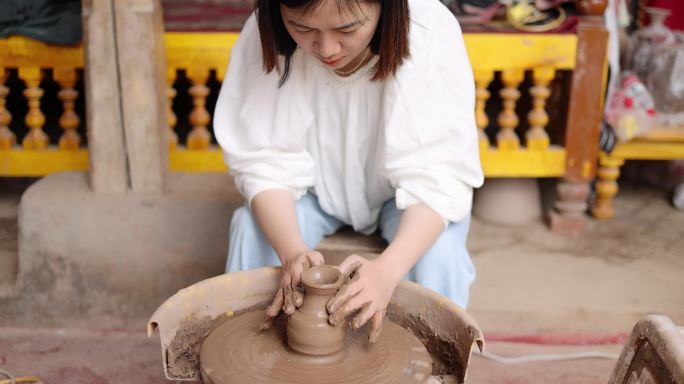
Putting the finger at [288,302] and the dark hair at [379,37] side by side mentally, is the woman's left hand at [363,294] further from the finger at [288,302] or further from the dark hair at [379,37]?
the dark hair at [379,37]

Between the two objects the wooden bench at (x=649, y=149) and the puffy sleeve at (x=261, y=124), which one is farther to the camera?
the wooden bench at (x=649, y=149)

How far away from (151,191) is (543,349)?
5.25ft

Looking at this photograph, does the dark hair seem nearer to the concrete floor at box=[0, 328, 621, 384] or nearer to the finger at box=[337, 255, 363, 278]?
the finger at box=[337, 255, 363, 278]

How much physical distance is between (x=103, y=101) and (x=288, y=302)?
61.6 inches

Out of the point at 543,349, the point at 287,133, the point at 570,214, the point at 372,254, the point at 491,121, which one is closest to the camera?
the point at 372,254

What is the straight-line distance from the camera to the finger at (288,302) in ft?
5.09

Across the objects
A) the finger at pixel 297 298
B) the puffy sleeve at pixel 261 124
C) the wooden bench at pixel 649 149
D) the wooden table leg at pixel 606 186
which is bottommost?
the wooden table leg at pixel 606 186

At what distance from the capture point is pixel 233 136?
2.15 m

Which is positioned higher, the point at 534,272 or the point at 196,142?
the point at 196,142

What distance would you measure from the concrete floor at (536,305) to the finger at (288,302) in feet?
4.01

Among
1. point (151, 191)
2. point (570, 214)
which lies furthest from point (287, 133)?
point (570, 214)

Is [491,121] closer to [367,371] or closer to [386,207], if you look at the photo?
[386,207]

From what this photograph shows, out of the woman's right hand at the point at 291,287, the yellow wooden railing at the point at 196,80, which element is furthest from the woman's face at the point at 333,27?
the yellow wooden railing at the point at 196,80

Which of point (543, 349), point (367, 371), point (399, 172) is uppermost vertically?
point (399, 172)
